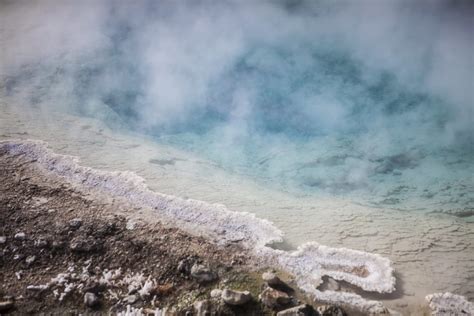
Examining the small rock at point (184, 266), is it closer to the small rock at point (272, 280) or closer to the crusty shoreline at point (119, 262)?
the crusty shoreline at point (119, 262)

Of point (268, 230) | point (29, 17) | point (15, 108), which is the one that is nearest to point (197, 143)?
point (268, 230)

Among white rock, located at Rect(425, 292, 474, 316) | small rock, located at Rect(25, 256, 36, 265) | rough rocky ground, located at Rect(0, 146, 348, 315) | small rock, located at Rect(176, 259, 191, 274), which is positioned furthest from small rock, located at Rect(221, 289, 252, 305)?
small rock, located at Rect(25, 256, 36, 265)

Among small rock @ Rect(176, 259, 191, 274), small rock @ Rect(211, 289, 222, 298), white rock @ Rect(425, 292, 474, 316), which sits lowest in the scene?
small rock @ Rect(211, 289, 222, 298)

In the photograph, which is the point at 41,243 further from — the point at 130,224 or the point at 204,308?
the point at 204,308

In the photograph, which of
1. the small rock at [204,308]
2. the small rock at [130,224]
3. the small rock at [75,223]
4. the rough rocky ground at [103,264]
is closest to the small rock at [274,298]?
the rough rocky ground at [103,264]

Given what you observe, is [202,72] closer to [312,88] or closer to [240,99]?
[240,99]

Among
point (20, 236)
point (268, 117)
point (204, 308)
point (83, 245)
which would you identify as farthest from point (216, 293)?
point (268, 117)

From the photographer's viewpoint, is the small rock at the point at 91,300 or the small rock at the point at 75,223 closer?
the small rock at the point at 91,300

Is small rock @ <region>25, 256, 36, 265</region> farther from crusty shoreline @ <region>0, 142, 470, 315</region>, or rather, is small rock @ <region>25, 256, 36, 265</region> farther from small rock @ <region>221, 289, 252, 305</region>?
small rock @ <region>221, 289, 252, 305</region>
